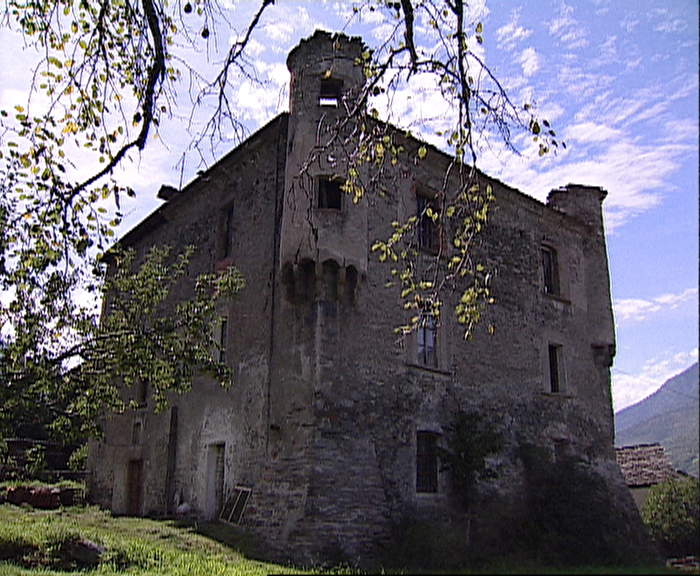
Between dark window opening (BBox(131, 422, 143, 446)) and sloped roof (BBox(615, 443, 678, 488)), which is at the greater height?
dark window opening (BBox(131, 422, 143, 446))

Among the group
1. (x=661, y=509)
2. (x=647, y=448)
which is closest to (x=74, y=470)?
(x=661, y=509)

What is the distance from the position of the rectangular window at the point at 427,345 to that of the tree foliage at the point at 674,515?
10.8m

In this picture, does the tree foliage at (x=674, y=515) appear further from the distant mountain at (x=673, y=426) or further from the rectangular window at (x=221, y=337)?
the distant mountain at (x=673, y=426)

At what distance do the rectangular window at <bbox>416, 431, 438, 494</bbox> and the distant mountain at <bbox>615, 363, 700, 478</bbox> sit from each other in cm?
7454

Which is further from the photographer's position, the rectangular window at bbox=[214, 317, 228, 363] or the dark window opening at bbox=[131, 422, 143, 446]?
the dark window opening at bbox=[131, 422, 143, 446]

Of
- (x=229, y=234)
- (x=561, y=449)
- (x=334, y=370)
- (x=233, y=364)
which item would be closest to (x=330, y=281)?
(x=334, y=370)

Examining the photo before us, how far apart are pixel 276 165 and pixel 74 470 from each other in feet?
51.2

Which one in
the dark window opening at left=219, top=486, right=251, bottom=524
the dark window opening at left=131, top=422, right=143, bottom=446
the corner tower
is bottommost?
the dark window opening at left=219, top=486, right=251, bottom=524

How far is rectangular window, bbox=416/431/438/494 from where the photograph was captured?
1698 centimetres

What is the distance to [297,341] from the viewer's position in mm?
16172

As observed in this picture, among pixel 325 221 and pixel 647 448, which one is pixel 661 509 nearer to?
pixel 647 448

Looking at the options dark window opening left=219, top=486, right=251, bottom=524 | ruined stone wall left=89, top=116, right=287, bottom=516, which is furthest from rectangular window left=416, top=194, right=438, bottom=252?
dark window opening left=219, top=486, right=251, bottom=524

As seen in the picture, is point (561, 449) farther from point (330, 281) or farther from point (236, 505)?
point (236, 505)

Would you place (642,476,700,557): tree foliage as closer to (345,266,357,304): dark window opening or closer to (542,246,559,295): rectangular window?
(542,246,559,295): rectangular window
